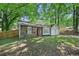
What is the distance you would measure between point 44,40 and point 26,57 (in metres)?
0.30

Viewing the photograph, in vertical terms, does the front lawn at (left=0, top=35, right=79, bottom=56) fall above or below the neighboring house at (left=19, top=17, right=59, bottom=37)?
below

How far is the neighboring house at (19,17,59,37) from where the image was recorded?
1185 cm

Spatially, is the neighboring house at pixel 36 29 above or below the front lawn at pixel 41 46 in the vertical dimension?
above

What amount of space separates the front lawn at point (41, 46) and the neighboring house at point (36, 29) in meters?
0.07

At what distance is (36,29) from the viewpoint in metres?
11.9

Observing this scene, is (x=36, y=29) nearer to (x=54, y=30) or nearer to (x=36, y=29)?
(x=36, y=29)

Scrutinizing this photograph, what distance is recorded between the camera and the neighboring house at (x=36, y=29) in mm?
11852

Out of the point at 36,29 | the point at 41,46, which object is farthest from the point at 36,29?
the point at 41,46

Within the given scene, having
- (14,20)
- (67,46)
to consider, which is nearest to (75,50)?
(67,46)

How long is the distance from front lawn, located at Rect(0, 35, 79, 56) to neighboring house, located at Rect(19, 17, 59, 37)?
0.24 feet

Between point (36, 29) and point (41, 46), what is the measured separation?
0.22 m

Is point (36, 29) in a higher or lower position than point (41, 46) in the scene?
higher

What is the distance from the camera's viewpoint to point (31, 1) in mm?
11828

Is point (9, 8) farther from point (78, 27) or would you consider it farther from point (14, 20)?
point (78, 27)
